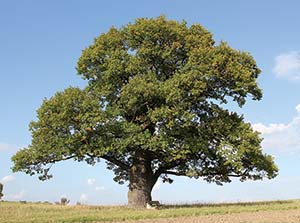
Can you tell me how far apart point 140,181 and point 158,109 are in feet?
21.3

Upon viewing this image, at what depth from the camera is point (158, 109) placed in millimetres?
30688

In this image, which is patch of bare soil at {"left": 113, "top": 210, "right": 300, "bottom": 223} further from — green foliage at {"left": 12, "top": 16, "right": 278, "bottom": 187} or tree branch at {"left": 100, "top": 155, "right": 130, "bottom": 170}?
tree branch at {"left": 100, "top": 155, "right": 130, "bottom": 170}

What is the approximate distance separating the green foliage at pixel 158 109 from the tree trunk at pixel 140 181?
528mm

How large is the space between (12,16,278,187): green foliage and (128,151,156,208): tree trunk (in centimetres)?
53

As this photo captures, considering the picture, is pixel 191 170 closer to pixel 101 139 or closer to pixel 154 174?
pixel 154 174

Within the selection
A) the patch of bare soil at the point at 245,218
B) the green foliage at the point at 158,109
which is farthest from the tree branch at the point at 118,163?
the patch of bare soil at the point at 245,218

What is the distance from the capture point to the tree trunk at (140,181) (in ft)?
110

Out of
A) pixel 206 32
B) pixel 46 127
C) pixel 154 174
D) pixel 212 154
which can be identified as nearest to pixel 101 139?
pixel 46 127

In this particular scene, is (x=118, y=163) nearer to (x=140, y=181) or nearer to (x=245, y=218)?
(x=140, y=181)

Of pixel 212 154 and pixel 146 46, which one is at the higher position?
pixel 146 46

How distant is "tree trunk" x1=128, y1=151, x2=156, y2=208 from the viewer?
3347cm

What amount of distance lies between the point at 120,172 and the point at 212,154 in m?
8.44

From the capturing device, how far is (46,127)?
31.1m

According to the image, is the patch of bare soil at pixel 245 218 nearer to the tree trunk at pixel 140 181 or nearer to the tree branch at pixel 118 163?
the tree trunk at pixel 140 181
